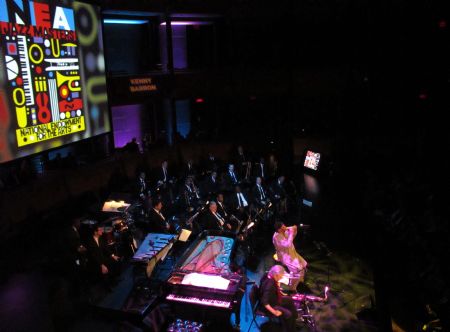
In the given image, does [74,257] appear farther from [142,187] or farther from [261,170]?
[261,170]

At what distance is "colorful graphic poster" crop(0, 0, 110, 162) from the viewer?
8.40m

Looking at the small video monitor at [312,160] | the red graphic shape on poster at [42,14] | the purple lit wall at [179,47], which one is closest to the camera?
the red graphic shape on poster at [42,14]

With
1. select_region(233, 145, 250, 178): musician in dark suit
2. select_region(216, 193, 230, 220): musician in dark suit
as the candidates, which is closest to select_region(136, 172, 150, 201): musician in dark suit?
select_region(216, 193, 230, 220): musician in dark suit

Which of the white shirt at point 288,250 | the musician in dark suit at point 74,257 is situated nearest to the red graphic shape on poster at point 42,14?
the musician in dark suit at point 74,257

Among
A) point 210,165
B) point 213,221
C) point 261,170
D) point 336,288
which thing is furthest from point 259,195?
point 336,288

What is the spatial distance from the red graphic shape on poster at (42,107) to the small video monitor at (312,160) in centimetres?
834

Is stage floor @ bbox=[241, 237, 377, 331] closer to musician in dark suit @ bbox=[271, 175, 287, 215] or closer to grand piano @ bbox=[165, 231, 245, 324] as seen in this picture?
grand piano @ bbox=[165, 231, 245, 324]

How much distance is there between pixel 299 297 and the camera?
7.35 metres

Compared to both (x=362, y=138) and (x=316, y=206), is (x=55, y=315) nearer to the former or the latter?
(x=316, y=206)

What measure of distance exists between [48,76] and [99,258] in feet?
14.0

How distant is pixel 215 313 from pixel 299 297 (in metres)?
1.65

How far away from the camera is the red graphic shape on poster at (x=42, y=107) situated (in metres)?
9.16

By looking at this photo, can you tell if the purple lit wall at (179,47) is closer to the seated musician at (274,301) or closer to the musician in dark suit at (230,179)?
the musician in dark suit at (230,179)

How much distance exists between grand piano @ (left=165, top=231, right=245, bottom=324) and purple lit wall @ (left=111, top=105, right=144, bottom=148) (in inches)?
408
